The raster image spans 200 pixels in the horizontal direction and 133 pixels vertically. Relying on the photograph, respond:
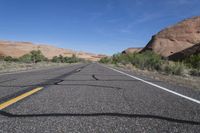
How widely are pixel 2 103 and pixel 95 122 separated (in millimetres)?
2262

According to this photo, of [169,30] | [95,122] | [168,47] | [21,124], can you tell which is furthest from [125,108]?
[169,30]

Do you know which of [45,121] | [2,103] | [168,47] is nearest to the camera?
[45,121]

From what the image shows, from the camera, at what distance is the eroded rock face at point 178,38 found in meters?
81.0

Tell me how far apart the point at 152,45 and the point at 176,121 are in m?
94.3

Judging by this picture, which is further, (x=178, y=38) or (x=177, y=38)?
(x=177, y=38)

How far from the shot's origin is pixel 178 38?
86.8 metres

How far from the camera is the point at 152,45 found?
93312 millimetres

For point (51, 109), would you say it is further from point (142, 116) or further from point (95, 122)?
point (142, 116)

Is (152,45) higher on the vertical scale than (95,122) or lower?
A: higher

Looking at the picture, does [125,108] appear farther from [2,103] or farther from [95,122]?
[2,103]

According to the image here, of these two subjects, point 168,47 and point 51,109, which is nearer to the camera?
point 51,109

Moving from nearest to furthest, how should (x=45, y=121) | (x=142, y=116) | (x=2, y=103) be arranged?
(x=45, y=121), (x=142, y=116), (x=2, y=103)

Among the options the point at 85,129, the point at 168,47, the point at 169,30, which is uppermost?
the point at 169,30

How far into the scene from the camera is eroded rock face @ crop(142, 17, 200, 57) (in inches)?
3189
